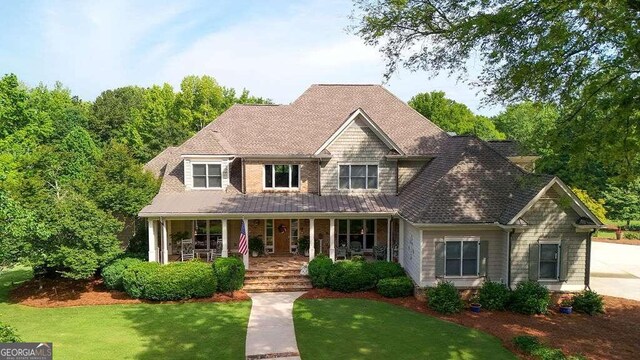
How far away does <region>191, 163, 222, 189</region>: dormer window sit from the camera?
23.6 meters

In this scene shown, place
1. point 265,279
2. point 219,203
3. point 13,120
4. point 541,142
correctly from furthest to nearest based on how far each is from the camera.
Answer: point 13,120
point 219,203
point 265,279
point 541,142

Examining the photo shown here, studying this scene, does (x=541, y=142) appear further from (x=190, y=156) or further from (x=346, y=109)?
(x=190, y=156)

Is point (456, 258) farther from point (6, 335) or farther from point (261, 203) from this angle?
point (6, 335)

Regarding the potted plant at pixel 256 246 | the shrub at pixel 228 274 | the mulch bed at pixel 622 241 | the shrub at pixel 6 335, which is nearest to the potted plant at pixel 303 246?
the potted plant at pixel 256 246

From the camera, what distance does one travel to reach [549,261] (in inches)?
700

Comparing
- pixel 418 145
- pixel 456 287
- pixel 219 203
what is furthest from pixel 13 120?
pixel 456 287

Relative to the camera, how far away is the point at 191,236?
78.8ft

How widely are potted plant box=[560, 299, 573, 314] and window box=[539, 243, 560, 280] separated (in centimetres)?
105

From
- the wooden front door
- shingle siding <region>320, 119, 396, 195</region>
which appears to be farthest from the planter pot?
the wooden front door

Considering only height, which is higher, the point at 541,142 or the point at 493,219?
the point at 541,142

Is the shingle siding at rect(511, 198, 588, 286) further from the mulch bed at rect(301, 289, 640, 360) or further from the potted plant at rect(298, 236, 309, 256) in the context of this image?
the potted plant at rect(298, 236, 309, 256)

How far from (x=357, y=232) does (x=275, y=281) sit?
663cm

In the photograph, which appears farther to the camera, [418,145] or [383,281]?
[418,145]

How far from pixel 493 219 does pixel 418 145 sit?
8.03 m
